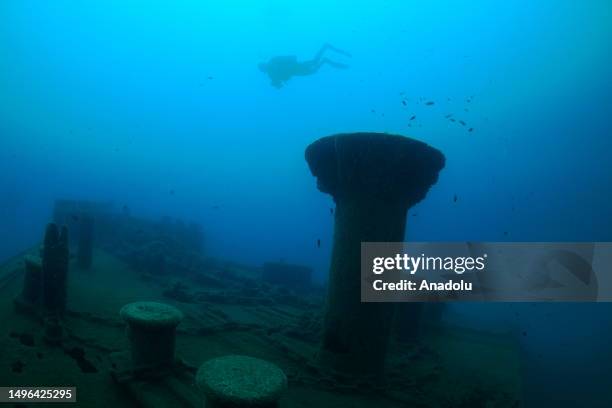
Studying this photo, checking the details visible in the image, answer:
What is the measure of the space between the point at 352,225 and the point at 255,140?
156 metres

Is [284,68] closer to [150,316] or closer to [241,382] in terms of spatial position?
[150,316]

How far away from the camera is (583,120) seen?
51.0 m

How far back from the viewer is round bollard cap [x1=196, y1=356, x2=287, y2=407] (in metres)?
3.40

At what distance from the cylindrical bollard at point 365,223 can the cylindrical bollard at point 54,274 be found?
4939 mm

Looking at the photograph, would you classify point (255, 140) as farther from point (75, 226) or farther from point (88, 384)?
point (88, 384)

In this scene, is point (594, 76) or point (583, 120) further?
point (583, 120)

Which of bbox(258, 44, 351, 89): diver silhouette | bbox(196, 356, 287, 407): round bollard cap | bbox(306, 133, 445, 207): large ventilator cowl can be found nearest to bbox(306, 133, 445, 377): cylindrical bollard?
bbox(306, 133, 445, 207): large ventilator cowl

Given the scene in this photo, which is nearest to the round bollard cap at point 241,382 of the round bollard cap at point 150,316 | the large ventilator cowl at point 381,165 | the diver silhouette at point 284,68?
the round bollard cap at point 150,316

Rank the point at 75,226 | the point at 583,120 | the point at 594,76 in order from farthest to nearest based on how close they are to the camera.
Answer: the point at 583,120 → the point at 594,76 → the point at 75,226

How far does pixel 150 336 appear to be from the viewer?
4.88 meters

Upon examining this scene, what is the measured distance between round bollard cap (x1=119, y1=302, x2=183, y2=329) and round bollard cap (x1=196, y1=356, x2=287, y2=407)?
1.24 metres

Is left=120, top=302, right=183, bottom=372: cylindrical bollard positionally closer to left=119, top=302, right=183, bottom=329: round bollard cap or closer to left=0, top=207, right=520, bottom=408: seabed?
left=119, top=302, right=183, bottom=329: round bollard cap

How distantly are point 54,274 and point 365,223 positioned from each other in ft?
18.9

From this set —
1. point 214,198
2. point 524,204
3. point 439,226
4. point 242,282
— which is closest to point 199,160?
point 214,198
